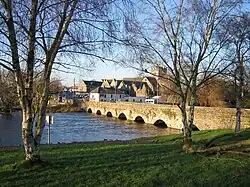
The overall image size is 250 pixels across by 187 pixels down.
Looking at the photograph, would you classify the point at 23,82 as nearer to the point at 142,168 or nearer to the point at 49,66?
the point at 49,66

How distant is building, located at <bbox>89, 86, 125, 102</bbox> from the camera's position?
98.2m

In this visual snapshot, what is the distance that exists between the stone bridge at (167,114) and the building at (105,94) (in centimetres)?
2576

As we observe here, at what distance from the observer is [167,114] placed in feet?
145

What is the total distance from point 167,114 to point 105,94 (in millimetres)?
56241

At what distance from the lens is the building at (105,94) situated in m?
98.2

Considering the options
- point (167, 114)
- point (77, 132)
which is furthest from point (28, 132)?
point (167, 114)

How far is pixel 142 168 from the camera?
25.4 feet

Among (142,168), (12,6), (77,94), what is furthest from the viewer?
(77,94)

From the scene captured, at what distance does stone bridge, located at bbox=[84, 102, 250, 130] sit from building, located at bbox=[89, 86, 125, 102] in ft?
84.5

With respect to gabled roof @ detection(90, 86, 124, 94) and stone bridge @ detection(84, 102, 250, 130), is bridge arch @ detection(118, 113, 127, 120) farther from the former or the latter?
gabled roof @ detection(90, 86, 124, 94)

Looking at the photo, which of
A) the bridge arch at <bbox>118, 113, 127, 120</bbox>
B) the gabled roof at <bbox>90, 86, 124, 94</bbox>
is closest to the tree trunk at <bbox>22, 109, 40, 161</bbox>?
the bridge arch at <bbox>118, 113, 127, 120</bbox>

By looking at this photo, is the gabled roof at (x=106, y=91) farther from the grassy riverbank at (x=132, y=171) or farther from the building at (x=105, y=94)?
the grassy riverbank at (x=132, y=171)

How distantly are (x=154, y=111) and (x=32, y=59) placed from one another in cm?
4119

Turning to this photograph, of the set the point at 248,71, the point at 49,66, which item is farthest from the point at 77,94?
the point at 49,66
